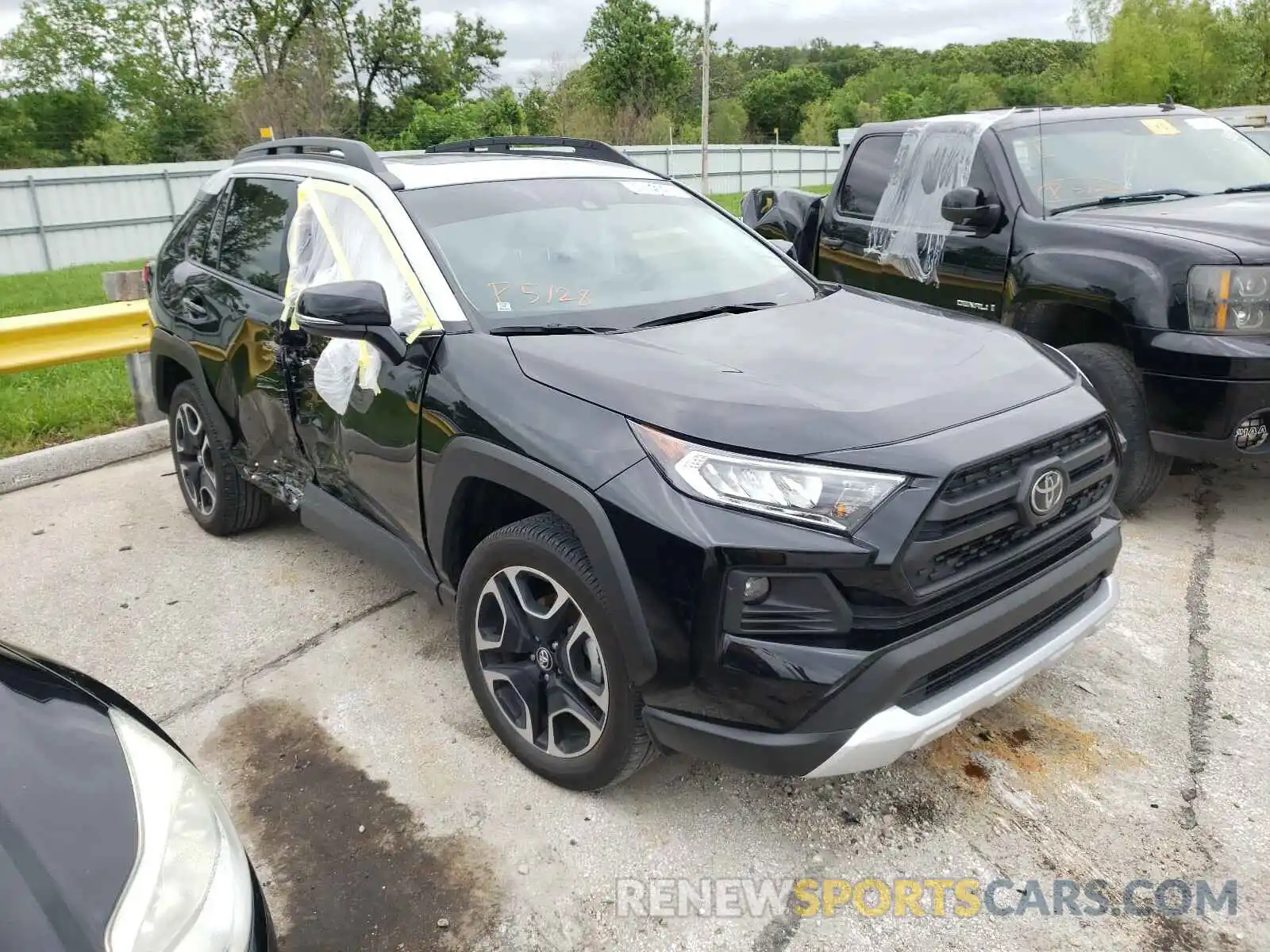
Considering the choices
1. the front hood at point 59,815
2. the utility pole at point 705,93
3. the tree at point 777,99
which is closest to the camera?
the front hood at point 59,815

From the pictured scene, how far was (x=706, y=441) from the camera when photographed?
225 cm

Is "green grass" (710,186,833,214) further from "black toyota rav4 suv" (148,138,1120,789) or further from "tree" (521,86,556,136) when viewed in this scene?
"black toyota rav4 suv" (148,138,1120,789)

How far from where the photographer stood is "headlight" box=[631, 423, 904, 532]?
2.17 meters

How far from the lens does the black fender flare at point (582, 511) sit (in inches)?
89.7

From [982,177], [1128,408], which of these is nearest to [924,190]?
[982,177]

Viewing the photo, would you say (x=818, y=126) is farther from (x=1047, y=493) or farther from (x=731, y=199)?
(x=1047, y=493)

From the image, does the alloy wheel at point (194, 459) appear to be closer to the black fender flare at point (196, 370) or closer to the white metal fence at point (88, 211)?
the black fender flare at point (196, 370)

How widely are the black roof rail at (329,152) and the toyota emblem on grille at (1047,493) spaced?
223 cm

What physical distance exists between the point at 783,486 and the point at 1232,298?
9.21 ft

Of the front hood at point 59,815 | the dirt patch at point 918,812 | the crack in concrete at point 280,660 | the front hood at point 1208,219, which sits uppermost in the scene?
the front hood at point 1208,219

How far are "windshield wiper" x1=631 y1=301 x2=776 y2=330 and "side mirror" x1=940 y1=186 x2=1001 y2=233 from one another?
6.93 ft

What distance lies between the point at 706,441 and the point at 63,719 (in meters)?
1.41

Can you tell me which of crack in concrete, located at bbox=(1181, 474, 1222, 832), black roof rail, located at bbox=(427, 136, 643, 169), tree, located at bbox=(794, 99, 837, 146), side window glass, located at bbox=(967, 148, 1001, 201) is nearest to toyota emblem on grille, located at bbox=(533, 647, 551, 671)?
crack in concrete, located at bbox=(1181, 474, 1222, 832)

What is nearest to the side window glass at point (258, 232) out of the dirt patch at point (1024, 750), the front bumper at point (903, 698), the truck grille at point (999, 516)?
the front bumper at point (903, 698)
